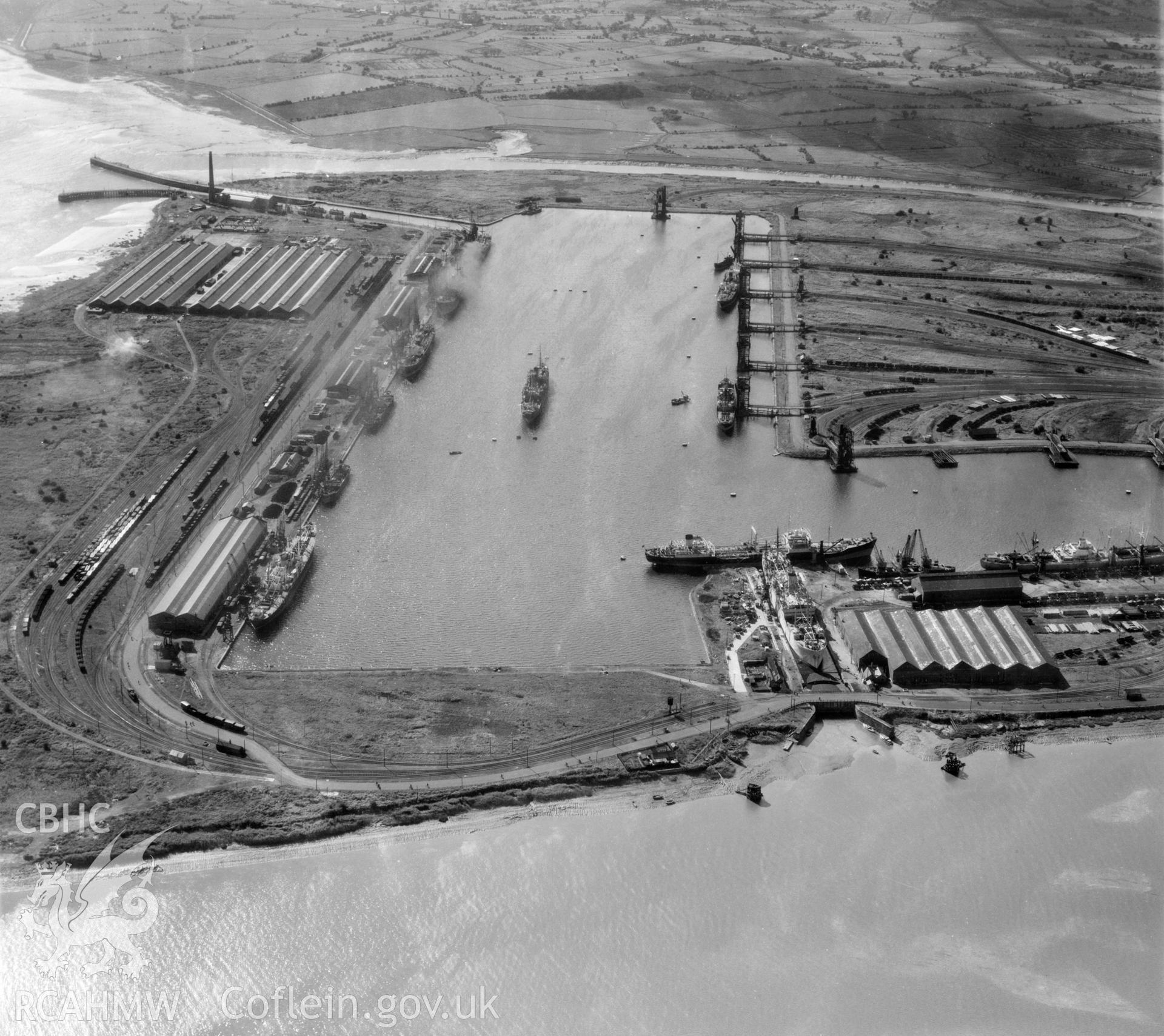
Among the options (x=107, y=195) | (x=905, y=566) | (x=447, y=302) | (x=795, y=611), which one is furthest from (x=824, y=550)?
(x=107, y=195)

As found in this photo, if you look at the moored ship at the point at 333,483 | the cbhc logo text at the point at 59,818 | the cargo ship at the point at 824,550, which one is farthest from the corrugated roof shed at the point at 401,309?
the cbhc logo text at the point at 59,818

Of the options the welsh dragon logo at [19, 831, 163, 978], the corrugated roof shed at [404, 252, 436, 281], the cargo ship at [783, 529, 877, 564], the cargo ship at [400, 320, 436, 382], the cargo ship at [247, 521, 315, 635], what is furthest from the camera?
the corrugated roof shed at [404, 252, 436, 281]

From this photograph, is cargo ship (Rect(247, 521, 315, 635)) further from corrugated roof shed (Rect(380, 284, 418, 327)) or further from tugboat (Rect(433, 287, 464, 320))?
tugboat (Rect(433, 287, 464, 320))

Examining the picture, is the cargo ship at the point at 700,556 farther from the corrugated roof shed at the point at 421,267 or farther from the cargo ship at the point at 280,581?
the corrugated roof shed at the point at 421,267

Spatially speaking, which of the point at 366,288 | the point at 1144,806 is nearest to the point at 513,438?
the point at 366,288

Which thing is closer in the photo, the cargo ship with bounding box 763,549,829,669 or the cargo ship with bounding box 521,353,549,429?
the cargo ship with bounding box 763,549,829,669

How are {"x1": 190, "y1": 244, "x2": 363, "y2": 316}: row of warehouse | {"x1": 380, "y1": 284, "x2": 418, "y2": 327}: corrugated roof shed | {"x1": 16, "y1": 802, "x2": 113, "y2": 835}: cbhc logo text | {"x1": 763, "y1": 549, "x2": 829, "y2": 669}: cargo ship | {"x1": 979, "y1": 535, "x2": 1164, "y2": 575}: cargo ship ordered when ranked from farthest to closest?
{"x1": 190, "y1": 244, "x2": 363, "y2": 316}: row of warehouse
{"x1": 380, "y1": 284, "x2": 418, "y2": 327}: corrugated roof shed
{"x1": 979, "y1": 535, "x2": 1164, "y2": 575}: cargo ship
{"x1": 763, "y1": 549, "x2": 829, "y2": 669}: cargo ship
{"x1": 16, "y1": 802, "x2": 113, "y2": 835}: cbhc logo text

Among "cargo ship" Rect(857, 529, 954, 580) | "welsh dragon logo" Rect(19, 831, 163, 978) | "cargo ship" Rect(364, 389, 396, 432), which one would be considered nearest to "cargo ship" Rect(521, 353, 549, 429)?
"cargo ship" Rect(364, 389, 396, 432)
